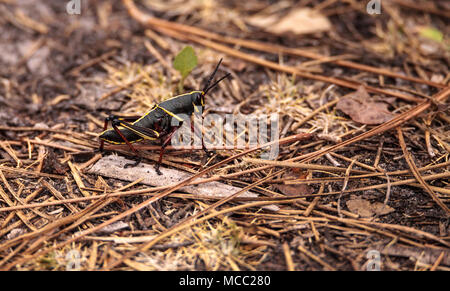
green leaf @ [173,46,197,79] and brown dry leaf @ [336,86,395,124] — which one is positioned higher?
green leaf @ [173,46,197,79]

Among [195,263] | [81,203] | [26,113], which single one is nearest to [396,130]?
[195,263]
